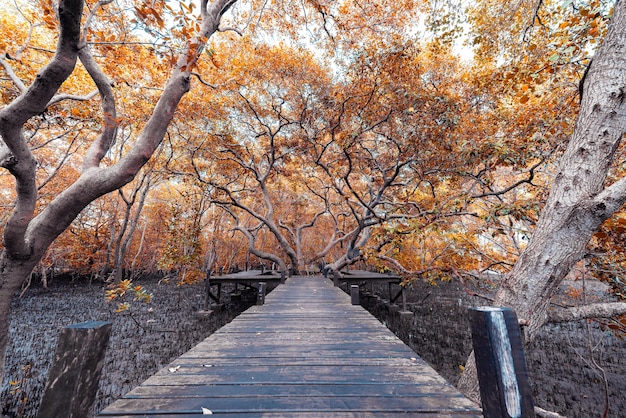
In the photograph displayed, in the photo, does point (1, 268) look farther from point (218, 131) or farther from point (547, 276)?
point (218, 131)

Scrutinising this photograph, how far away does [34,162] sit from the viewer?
2.84 metres

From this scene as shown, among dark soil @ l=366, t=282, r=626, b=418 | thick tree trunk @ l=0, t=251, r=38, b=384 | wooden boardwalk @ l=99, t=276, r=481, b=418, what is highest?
thick tree trunk @ l=0, t=251, r=38, b=384

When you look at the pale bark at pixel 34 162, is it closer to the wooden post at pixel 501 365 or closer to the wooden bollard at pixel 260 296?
the wooden bollard at pixel 260 296

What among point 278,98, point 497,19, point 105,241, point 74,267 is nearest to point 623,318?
point 497,19

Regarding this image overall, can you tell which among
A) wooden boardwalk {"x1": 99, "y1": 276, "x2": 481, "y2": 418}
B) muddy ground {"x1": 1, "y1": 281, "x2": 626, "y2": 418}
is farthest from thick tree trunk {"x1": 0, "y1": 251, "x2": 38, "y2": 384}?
wooden boardwalk {"x1": 99, "y1": 276, "x2": 481, "y2": 418}

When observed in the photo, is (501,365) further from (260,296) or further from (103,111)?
(103,111)

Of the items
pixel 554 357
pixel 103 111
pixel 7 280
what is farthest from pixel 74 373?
pixel 554 357

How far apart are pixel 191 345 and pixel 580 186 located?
8237mm

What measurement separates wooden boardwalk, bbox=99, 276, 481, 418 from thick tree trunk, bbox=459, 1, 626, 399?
1466 mm

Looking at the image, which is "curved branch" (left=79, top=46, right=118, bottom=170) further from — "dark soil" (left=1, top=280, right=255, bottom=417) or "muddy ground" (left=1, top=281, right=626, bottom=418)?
"muddy ground" (left=1, top=281, right=626, bottom=418)

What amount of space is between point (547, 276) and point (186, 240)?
1023 cm

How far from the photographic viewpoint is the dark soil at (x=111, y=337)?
441 cm

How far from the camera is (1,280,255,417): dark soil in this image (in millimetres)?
4410

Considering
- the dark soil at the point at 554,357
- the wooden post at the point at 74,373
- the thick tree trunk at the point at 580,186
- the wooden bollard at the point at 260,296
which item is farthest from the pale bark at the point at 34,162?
the dark soil at the point at 554,357
